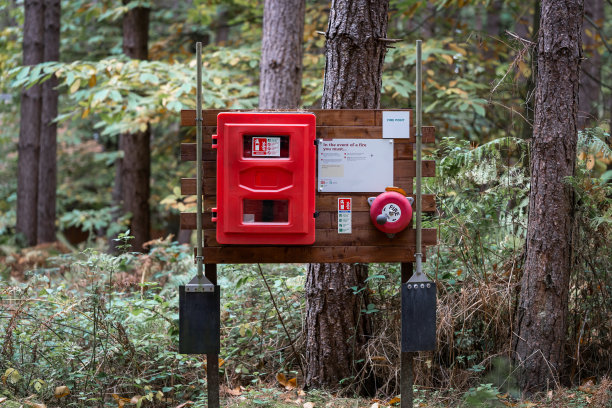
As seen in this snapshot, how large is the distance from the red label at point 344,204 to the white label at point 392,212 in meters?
0.21

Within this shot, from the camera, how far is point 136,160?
423 inches

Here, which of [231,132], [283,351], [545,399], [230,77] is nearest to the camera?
[231,132]

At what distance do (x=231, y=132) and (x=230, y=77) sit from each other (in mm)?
6703

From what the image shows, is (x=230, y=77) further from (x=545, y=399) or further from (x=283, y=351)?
(x=545, y=399)

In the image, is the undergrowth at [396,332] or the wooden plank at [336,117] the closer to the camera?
the wooden plank at [336,117]

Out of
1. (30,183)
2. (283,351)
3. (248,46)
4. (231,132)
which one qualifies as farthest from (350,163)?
(30,183)

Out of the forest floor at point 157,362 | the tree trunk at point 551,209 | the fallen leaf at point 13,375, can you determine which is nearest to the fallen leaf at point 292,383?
the forest floor at point 157,362

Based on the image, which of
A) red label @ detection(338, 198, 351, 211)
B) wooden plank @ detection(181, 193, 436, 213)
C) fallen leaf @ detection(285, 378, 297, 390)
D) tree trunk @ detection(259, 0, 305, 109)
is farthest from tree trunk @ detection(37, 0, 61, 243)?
red label @ detection(338, 198, 351, 211)

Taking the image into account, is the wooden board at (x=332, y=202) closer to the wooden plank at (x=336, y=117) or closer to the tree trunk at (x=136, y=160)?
the wooden plank at (x=336, y=117)

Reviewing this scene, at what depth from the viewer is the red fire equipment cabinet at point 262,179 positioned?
3396 millimetres

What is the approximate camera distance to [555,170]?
436 cm

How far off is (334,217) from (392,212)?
0.34 meters

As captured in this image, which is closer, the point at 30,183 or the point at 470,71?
the point at 470,71

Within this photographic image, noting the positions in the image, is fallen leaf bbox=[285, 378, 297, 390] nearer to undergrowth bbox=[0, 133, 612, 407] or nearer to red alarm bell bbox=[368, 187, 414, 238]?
undergrowth bbox=[0, 133, 612, 407]
